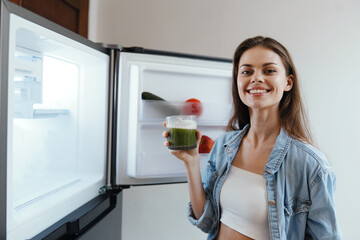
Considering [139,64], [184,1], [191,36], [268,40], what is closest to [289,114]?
[268,40]

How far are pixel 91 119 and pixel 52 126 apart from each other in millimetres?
155

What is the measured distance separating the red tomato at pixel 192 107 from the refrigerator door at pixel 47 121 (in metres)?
0.34

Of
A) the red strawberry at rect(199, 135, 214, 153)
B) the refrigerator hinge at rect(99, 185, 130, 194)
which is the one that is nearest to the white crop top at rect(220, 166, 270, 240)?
the red strawberry at rect(199, 135, 214, 153)

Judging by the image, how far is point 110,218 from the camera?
117cm

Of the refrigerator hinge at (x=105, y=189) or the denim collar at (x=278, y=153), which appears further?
the refrigerator hinge at (x=105, y=189)

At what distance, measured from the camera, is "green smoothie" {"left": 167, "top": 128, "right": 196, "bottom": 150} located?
0.92m

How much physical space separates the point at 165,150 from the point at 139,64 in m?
0.41

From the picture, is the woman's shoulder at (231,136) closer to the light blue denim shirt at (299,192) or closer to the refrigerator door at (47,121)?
the light blue denim shirt at (299,192)

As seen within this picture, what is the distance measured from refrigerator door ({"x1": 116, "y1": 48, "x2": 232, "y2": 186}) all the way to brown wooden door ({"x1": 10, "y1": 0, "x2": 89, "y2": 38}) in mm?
549

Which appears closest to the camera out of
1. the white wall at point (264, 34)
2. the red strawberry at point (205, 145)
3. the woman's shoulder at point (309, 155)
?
the woman's shoulder at point (309, 155)

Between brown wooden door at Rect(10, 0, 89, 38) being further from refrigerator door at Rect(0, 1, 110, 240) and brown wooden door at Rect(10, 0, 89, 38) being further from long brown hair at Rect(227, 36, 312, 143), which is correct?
long brown hair at Rect(227, 36, 312, 143)

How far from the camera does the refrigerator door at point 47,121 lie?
0.69m

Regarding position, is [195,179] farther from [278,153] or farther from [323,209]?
[323,209]

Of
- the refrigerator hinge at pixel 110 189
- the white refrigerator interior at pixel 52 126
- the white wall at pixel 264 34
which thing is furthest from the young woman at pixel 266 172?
the white wall at pixel 264 34
